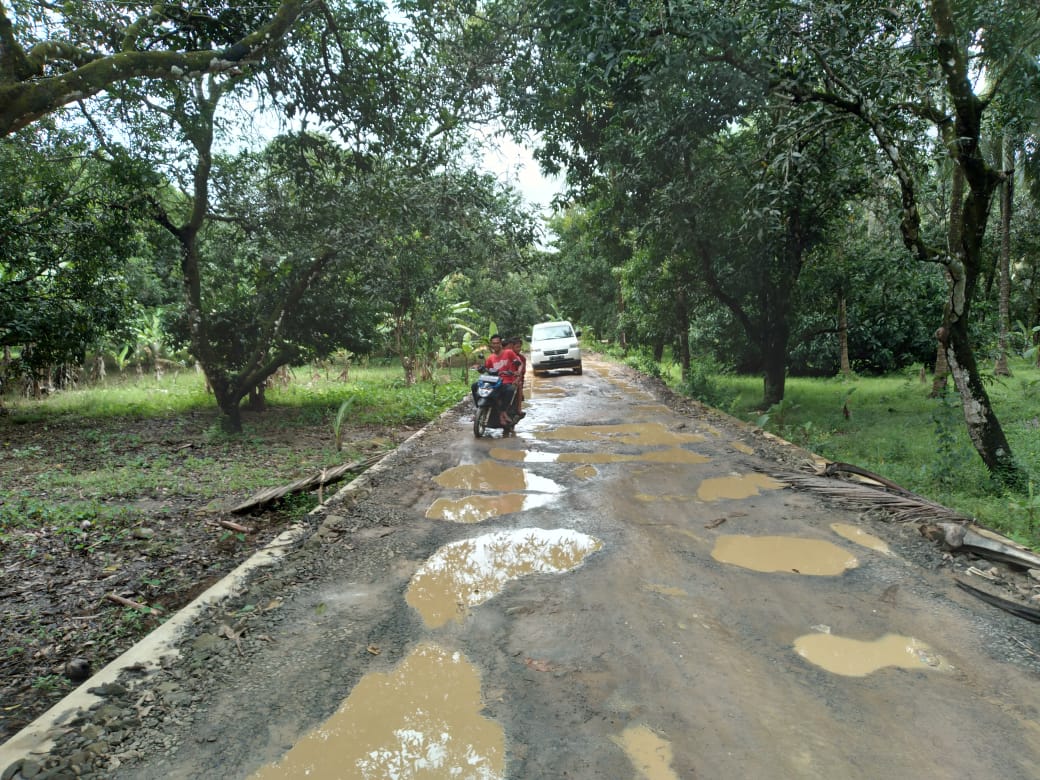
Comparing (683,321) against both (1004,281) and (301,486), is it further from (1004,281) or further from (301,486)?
(301,486)

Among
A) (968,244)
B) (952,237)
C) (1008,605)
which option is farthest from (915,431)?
(1008,605)

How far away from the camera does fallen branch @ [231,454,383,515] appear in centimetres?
583

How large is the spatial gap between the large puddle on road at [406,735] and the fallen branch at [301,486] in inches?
133

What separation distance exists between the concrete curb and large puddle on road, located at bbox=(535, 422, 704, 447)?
4437 millimetres

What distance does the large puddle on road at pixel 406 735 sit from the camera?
7.63 ft

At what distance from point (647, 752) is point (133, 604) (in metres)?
3.32

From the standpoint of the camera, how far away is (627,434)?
30.0ft

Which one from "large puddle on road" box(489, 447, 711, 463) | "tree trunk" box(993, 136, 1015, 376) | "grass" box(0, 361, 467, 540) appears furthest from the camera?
"tree trunk" box(993, 136, 1015, 376)

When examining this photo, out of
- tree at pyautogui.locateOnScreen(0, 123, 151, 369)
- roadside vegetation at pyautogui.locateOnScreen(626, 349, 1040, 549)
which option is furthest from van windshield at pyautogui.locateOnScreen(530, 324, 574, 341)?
tree at pyautogui.locateOnScreen(0, 123, 151, 369)

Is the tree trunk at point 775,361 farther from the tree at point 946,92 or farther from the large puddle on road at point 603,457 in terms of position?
the tree at point 946,92

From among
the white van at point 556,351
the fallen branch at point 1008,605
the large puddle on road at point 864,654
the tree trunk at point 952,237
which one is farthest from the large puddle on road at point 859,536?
the white van at point 556,351

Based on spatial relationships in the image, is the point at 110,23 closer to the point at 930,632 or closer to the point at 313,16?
the point at 313,16

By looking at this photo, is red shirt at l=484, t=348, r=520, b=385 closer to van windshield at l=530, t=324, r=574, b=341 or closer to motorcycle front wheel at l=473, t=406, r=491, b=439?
motorcycle front wheel at l=473, t=406, r=491, b=439

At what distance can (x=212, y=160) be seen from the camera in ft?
32.3
